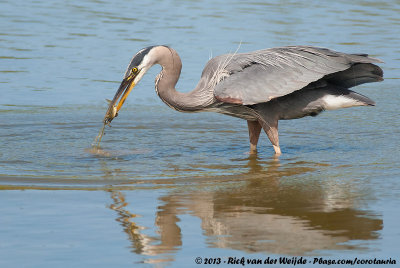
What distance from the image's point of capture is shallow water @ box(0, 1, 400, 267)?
553cm

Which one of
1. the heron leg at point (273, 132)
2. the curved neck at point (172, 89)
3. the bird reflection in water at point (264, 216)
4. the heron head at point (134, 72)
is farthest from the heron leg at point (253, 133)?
the heron head at point (134, 72)

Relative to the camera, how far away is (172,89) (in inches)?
348

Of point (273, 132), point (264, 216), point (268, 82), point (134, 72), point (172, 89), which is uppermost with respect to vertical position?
point (134, 72)

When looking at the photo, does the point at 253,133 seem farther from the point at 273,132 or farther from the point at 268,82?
the point at 268,82

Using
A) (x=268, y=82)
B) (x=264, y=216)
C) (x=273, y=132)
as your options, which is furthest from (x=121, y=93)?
(x=264, y=216)

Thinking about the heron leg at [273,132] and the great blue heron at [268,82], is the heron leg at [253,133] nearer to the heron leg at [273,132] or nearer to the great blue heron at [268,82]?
the great blue heron at [268,82]

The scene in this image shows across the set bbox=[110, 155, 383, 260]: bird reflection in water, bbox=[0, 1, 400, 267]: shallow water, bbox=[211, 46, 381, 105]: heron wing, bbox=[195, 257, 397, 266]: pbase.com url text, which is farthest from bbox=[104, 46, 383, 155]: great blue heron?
bbox=[195, 257, 397, 266]: pbase.com url text

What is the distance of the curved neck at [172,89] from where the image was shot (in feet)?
28.6

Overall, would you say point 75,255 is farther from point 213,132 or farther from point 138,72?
point 213,132

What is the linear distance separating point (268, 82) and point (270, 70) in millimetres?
210

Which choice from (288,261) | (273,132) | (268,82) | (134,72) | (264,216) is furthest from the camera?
(273,132)

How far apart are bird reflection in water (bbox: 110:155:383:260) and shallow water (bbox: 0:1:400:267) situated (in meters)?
0.02

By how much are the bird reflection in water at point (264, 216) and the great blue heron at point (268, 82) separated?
1.07 metres

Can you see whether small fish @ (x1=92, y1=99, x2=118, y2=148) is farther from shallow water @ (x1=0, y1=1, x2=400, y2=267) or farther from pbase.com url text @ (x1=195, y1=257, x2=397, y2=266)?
pbase.com url text @ (x1=195, y1=257, x2=397, y2=266)
